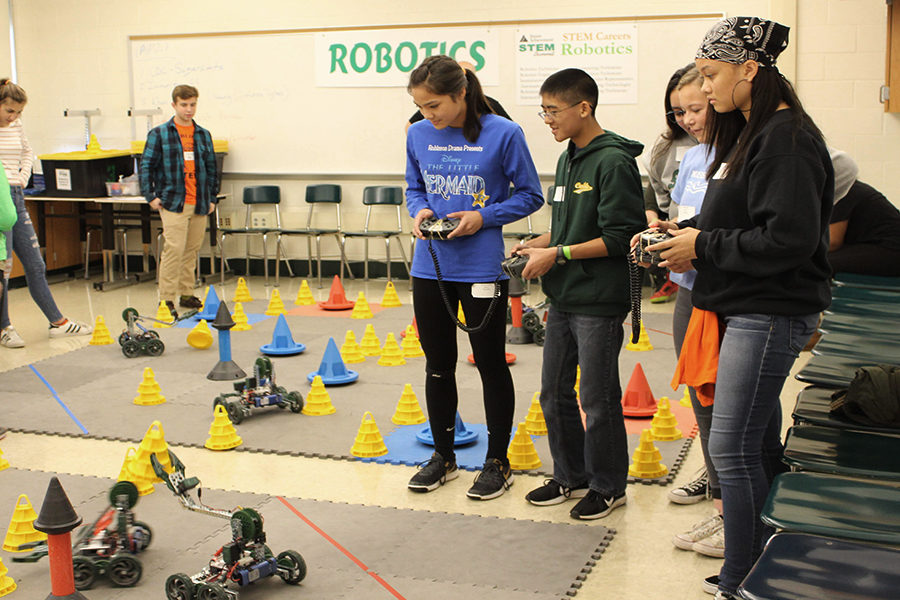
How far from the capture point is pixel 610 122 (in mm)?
9242

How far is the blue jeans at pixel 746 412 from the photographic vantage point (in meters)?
2.60

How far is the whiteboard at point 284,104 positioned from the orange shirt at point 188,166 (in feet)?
6.52

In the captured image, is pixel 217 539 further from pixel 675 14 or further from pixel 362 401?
pixel 675 14

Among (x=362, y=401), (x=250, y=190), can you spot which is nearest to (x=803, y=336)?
(x=362, y=401)

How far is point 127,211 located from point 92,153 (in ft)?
3.56

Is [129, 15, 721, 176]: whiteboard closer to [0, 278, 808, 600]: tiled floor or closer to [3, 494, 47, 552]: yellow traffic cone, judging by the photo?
[0, 278, 808, 600]: tiled floor

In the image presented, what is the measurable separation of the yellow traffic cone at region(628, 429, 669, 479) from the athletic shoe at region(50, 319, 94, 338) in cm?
476

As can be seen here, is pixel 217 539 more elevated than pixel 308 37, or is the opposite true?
pixel 308 37

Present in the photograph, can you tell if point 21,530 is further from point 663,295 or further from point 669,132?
point 663,295

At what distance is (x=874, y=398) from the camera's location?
9.31 ft

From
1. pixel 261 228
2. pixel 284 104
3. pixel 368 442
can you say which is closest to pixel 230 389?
pixel 368 442

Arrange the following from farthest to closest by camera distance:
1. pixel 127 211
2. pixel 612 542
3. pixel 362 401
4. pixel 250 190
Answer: pixel 127 211
pixel 250 190
pixel 362 401
pixel 612 542

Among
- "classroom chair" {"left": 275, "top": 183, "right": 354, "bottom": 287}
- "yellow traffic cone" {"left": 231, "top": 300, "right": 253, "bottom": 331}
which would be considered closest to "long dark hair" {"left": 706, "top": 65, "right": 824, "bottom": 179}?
"yellow traffic cone" {"left": 231, "top": 300, "right": 253, "bottom": 331}

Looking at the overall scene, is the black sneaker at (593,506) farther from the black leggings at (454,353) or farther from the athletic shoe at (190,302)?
the athletic shoe at (190,302)
